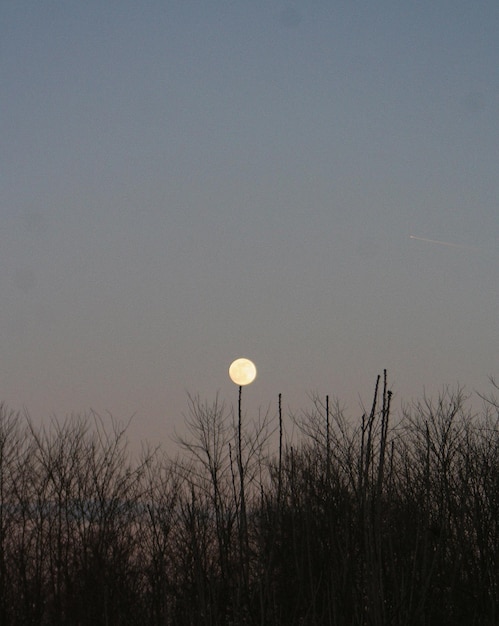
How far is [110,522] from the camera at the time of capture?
97.9 feet

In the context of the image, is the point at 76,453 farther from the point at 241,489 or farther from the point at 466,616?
the point at 241,489

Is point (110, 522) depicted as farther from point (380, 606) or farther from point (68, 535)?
point (380, 606)

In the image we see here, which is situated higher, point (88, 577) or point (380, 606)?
point (88, 577)

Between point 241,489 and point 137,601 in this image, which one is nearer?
point 241,489

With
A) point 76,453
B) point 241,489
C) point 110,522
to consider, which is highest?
point 76,453

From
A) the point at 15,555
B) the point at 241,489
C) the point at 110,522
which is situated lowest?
the point at 241,489

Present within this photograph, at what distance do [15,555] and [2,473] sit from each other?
6.31 meters

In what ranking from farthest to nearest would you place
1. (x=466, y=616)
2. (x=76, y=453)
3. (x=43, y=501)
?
(x=76, y=453)
(x=43, y=501)
(x=466, y=616)

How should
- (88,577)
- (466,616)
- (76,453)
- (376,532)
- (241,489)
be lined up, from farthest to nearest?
(76,453) < (88,577) < (466,616) < (241,489) < (376,532)

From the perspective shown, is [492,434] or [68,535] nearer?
[68,535]

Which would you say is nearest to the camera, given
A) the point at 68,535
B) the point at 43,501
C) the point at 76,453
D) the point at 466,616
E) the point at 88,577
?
the point at 466,616

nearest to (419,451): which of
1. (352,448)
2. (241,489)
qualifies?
(352,448)

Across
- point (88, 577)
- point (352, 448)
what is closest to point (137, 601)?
point (88, 577)

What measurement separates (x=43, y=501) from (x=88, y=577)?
7034 mm
